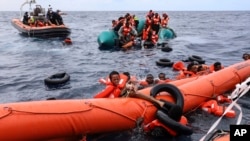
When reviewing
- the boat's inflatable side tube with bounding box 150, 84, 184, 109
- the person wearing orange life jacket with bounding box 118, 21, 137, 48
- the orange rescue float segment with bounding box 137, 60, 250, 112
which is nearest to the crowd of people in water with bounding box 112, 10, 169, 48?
the person wearing orange life jacket with bounding box 118, 21, 137, 48

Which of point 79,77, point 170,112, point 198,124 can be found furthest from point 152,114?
point 79,77

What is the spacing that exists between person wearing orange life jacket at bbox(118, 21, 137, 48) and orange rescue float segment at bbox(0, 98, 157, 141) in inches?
466

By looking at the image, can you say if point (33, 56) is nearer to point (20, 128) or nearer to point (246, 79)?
point (246, 79)

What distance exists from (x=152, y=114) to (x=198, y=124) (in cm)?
140

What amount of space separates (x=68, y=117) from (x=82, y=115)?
9.7 inches

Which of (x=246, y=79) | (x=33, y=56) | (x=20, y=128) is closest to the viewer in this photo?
(x=20, y=128)

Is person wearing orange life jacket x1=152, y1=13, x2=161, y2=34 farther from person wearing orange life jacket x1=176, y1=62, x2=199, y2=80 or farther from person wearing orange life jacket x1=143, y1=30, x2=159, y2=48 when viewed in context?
person wearing orange life jacket x1=176, y1=62, x2=199, y2=80

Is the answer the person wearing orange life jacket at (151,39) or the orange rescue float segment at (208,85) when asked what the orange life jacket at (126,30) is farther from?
the orange rescue float segment at (208,85)

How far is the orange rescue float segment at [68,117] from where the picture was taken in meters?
5.13

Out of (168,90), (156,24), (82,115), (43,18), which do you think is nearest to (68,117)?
(82,115)

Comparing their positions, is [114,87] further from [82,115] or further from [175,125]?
[175,125]

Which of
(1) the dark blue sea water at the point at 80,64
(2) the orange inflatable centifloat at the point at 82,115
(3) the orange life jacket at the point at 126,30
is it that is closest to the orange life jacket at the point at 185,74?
(1) the dark blue sea water at the point at 80,64

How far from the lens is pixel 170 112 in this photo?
618 centimetres

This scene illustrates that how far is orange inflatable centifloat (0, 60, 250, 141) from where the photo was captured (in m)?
5.15
